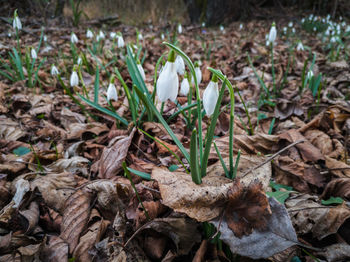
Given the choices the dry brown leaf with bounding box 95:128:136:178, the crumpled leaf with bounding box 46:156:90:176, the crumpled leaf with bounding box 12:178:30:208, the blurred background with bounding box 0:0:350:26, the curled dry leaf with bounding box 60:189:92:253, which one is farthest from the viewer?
the blurred background with bounding box 0:0:350:26

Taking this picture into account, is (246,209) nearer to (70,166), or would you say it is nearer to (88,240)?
(88,240)

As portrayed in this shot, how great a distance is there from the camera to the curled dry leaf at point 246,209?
31.3 inches

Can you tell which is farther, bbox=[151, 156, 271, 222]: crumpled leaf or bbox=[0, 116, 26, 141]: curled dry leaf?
bbox=[0, 116, 26, 141]: curled dry leaf

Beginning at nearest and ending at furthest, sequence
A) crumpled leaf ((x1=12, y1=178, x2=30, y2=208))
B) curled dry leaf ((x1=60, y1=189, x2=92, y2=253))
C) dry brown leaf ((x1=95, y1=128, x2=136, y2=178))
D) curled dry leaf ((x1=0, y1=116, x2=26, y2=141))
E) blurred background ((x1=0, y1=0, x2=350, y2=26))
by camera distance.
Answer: curled dry leaf ((x1=60, y1=189, x2=92, y2=253)) → crumpled leaf ((x1=12, y1=178, x2=30, y2=208)) → dry brown leaf ((x1=95, y1=128, x2=136, y2=178)) → curled dry leaf ((x1=0, y1=116, x2=26, y2=141)) → blurred background ((x1=0, y1=0, x2=350, y2=26))

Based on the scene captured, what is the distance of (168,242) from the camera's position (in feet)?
3.08

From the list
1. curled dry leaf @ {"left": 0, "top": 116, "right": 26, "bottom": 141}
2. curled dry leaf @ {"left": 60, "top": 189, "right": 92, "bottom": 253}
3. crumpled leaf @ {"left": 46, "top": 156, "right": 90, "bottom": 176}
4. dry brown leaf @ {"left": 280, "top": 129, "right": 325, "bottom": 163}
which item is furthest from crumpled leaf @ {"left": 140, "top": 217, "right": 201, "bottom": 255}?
curled dry leaf @ {"left": 0, "top": 116, "right": 26, "bottom": 141}

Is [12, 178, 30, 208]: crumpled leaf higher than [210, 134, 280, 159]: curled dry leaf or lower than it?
lower

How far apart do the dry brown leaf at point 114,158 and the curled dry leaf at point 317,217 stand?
893 mm

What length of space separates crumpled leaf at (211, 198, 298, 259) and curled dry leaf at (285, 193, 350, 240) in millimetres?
215

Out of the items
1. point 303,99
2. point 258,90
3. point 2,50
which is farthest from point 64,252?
point 2,50

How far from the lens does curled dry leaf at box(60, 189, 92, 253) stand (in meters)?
1.00

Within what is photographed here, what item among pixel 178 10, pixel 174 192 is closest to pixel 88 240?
pixel 174 192

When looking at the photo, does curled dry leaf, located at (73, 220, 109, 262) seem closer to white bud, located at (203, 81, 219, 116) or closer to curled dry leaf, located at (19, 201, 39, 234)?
curled dry leaf, located at (19, 201, 39, 234)

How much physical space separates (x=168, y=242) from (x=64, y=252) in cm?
43
